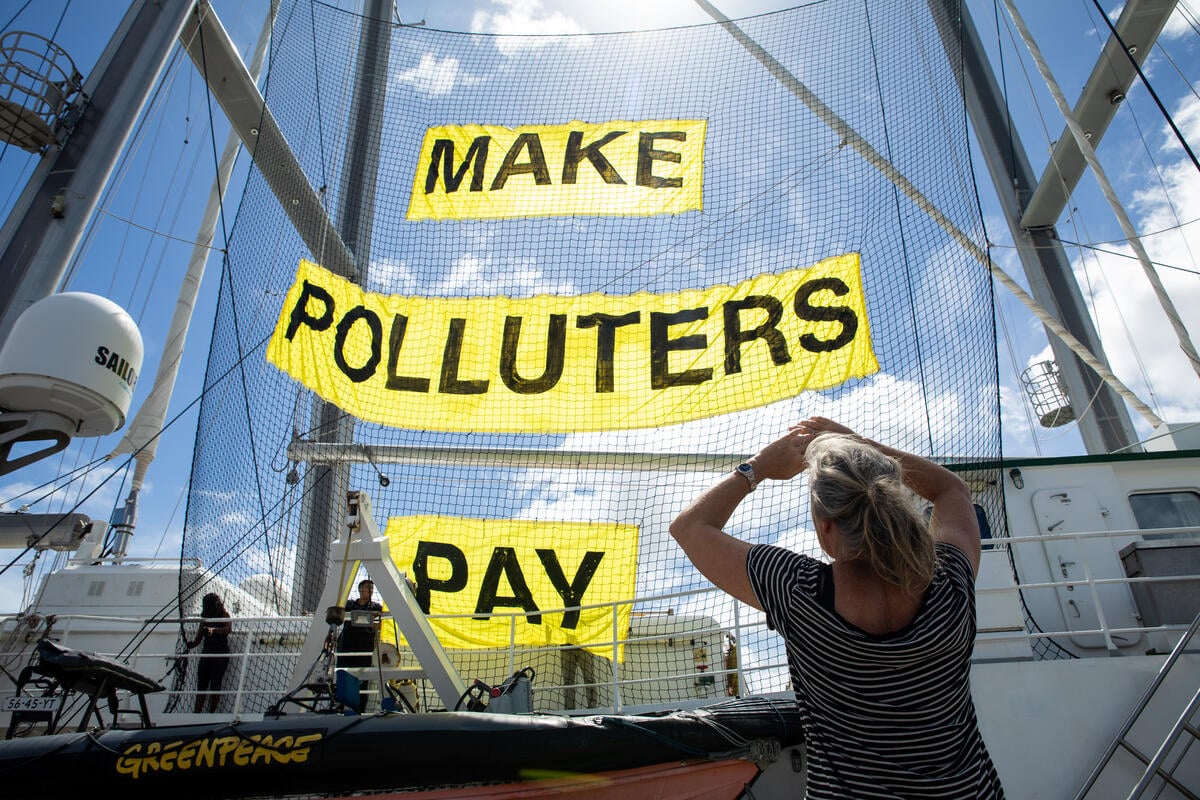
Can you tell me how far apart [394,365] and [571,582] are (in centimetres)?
254

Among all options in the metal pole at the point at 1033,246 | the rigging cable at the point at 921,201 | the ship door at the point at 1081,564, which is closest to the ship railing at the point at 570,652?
the ship door at the point at 1081,564

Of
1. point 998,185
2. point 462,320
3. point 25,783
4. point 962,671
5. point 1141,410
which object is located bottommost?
point 25,783

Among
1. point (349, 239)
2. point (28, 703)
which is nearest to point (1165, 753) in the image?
point (28, 703)

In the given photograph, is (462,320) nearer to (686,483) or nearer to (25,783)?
(686,483)

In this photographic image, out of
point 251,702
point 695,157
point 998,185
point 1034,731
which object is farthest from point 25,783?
point 998,185

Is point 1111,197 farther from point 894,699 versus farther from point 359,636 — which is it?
point 359,636

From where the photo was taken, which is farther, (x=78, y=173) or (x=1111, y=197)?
(x=78, y=173)

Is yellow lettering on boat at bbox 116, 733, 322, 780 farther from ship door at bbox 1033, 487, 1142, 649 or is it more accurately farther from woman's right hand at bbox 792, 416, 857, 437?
ship door at bbox 1033, 487, 1142, 649

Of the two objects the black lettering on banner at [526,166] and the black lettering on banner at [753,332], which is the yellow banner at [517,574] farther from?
the black lettering on banner at [526,166]

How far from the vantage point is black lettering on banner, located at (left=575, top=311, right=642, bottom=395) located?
664 centimetres

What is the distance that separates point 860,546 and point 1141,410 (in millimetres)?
7970

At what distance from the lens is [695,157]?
7.67 m

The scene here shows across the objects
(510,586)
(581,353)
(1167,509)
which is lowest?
(510,586)

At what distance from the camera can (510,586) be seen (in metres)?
6.47
